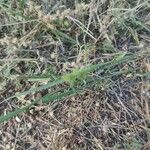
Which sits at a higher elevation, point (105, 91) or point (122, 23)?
point (122, 23)

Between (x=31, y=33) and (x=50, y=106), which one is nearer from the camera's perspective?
(x=50, y=106)

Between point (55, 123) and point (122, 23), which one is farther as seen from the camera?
point (122, 23)

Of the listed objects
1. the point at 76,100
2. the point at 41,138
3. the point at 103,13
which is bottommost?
the point at 41,138

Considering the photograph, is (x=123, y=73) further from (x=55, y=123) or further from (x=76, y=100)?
(x=55, y=123)

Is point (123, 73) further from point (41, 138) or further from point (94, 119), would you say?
point (41, 138)

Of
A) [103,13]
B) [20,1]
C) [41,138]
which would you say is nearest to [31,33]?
[20,1]

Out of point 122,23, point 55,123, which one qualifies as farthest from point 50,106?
point 122,23
